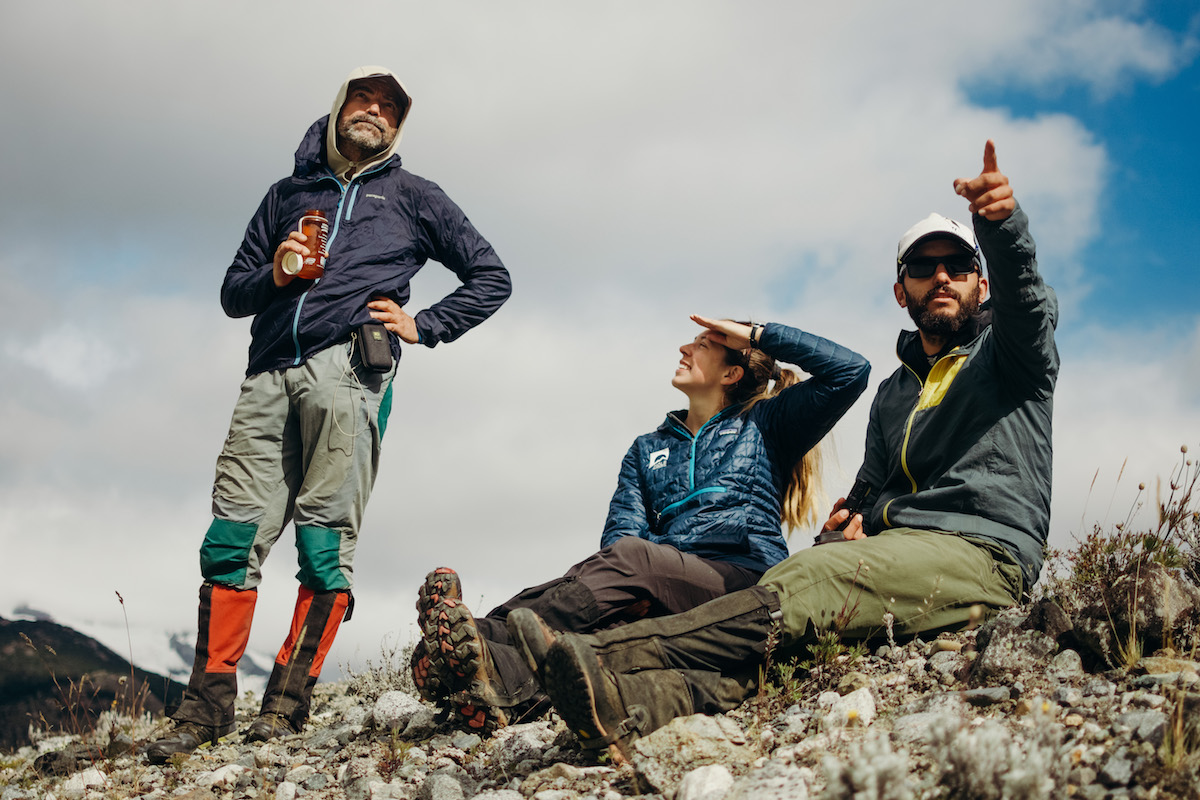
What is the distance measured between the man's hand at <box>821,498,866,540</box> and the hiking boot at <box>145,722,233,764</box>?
3590 mm

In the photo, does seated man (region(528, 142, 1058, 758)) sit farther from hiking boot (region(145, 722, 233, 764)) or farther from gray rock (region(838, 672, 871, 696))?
hiking boot (region(145, 722, 233, 764))

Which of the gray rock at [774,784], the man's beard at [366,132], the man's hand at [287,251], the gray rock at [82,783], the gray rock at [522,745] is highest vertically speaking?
the man's beard at [366,132]

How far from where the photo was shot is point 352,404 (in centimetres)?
566

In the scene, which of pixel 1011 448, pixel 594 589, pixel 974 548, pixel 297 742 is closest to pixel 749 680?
pixel 594 589

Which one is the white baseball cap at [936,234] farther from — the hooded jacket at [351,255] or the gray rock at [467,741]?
the gray rock at [467,741]

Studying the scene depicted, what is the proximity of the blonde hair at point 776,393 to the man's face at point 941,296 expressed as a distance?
1.08 m

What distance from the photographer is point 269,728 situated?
16.7ft

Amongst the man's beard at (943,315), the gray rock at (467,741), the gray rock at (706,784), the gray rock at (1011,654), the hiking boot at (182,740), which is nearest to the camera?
the gray rock at (706,784)

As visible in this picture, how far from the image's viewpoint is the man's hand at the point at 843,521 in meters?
5.27

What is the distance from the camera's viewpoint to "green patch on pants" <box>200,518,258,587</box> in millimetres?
5422

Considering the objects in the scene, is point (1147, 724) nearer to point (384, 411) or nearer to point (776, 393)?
point (776, 393)

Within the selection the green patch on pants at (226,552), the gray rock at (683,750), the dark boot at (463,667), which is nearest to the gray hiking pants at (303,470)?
the green patch on pants at (226,552)

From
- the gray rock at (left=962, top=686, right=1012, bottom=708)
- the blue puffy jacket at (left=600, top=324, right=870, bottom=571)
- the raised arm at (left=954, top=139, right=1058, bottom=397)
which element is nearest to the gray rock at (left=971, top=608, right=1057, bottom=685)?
the gray rock at (left=962, top=686, right=1012, bottom=708)

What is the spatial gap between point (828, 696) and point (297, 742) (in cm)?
296
